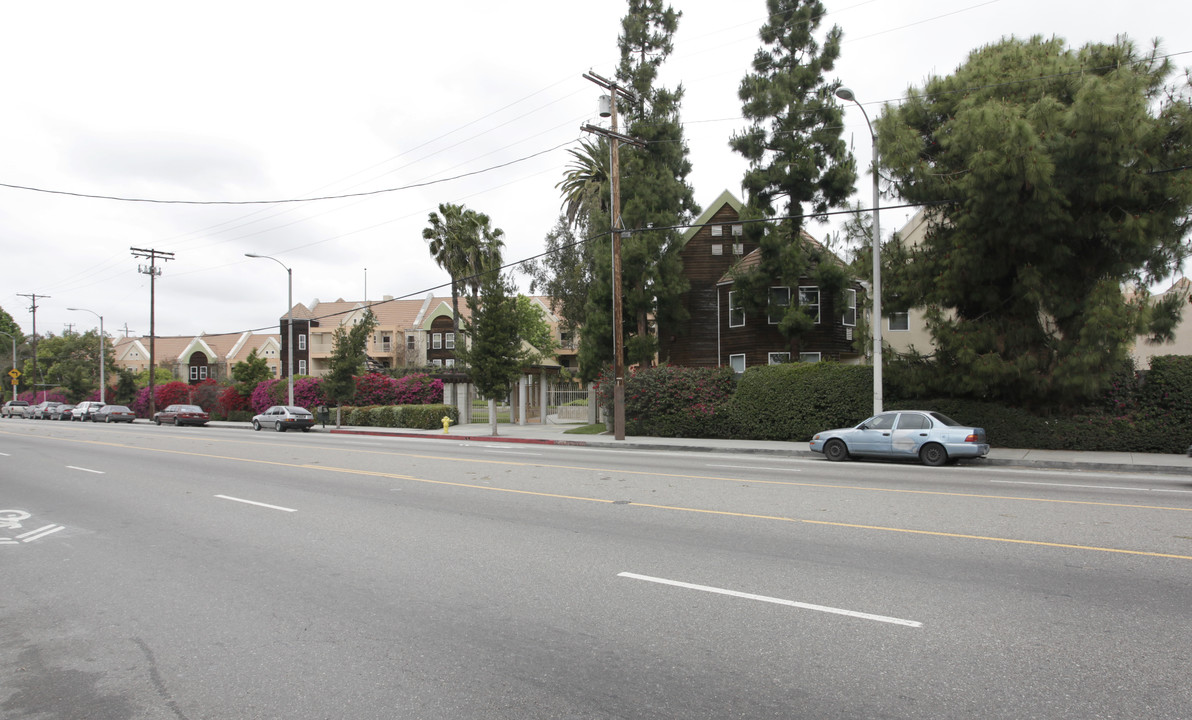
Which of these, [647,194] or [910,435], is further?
[647,194]

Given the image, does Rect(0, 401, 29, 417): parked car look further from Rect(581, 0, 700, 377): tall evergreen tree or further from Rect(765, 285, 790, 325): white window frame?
Rect(765, 285, 790, 325): white window frame

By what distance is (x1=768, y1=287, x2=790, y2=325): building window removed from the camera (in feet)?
93.8

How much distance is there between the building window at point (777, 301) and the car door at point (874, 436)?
36.6ft

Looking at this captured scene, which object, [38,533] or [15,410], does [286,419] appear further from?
[15,410]

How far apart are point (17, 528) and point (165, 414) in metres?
40.2

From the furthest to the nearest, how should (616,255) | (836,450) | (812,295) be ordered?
(812,295), (616,255), (836,450)

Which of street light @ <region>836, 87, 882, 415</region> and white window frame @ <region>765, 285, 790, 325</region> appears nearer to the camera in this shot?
street light @ <region>836, 87, 882, 415</region>

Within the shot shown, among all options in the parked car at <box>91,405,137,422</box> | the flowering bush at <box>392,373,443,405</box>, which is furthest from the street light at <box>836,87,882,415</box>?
the parked car at <box>91,405,137,422</box>

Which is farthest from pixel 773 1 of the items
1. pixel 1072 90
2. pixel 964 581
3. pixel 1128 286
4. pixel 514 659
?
pixel 514 659

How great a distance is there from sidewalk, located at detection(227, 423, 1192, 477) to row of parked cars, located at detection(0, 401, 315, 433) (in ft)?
8.19

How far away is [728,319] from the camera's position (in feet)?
113

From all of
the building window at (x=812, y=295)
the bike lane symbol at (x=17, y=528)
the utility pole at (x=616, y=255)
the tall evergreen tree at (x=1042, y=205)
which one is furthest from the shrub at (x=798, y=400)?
the bike lane symbol at (x=17, y=528)

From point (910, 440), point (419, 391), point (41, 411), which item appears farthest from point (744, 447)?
point (41, 411)

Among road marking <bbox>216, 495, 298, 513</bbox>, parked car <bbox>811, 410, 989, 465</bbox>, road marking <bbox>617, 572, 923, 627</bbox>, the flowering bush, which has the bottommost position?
road marking <bbox>216, 495, 298, 513</bbox>
